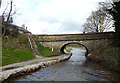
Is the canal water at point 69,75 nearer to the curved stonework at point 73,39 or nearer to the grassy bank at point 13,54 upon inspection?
the grassy bank at point 13,54

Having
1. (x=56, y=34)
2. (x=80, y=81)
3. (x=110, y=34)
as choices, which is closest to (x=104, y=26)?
(x=110, y=34)

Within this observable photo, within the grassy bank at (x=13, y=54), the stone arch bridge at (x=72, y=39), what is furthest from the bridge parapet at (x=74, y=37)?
the grassy bank at (x=13, y=54)

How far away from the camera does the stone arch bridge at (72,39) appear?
2255 centimetres

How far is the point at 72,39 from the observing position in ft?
78.7

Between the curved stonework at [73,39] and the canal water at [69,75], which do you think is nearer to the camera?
the canal water at [69,75]

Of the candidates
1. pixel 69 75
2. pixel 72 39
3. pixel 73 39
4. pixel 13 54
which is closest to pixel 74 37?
pixel 73 39

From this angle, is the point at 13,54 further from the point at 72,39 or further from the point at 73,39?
the point at 73,39

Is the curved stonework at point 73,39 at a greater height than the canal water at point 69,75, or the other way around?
the curved stonework at point 73,39

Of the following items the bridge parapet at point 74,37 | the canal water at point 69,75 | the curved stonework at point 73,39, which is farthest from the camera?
the curved stonework at point 73,39

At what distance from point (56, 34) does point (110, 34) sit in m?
11.7

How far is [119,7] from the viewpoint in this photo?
12.1 meters

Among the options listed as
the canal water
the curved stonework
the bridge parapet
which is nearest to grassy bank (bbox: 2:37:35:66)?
the canal water

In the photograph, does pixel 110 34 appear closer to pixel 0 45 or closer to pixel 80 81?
pixel 80 81

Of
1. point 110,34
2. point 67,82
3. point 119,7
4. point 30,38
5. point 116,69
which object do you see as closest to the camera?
point 67,82
